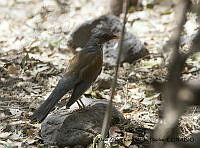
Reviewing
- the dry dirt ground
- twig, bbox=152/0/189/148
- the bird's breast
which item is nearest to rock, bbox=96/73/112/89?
the dry dirt ground

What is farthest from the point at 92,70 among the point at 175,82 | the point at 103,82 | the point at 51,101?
the point at 175,82

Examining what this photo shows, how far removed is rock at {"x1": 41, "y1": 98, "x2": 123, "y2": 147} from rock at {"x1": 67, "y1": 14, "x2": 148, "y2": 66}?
2713 mm

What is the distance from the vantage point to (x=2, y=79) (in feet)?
25.5

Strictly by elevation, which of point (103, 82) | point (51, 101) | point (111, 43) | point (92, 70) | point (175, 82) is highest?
point (175, 82)

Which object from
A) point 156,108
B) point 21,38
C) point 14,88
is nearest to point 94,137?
point 156,108

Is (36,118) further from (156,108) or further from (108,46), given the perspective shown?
(108,46)

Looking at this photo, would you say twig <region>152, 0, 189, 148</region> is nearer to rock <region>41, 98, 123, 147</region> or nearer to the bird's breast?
rock <region>41, 98, 123, 147</region>

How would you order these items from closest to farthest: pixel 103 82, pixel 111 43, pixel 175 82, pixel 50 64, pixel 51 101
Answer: pixel 175 82, pixel 51 101, pixel 103 82, pixel 50 64, pixel 111 43

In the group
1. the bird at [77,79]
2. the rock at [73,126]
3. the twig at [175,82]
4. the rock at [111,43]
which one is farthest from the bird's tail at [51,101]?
the twig at [175,82]

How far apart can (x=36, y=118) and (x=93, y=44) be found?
59.9 inches

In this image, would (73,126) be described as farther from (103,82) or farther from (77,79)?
(103,82)

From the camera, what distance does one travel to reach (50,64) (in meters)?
8.43

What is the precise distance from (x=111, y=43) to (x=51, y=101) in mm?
3287

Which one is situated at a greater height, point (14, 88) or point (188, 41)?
point (188, 41)
